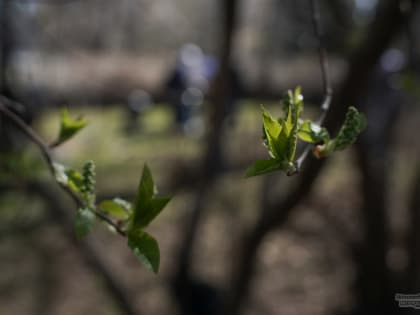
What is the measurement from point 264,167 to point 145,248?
0.17 metres

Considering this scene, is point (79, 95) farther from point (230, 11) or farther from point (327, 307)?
point (230, 11)

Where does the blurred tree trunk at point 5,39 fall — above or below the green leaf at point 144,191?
below

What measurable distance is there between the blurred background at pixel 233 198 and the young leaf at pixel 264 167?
94cm

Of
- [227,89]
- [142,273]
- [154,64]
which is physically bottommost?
[154,64]

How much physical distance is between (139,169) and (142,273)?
7.36 ft

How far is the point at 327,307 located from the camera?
3488 mm

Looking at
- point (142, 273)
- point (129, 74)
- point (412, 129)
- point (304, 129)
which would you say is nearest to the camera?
point (304, 129)

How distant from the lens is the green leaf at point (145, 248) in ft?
2.31

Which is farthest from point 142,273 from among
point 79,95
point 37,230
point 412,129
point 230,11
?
point 79,95

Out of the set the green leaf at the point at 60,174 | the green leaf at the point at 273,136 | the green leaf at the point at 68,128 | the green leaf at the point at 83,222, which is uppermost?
the green leaf at the point at 273,136

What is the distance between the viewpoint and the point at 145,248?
2.39ft

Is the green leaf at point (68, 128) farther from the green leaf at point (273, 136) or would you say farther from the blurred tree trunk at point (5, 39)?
the blurred tree trunk at point (5, 39)

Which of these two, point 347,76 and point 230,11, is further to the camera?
point 230,11

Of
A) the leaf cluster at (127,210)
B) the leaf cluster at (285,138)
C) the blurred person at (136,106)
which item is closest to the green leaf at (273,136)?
the leaf cluster at (285,138)
